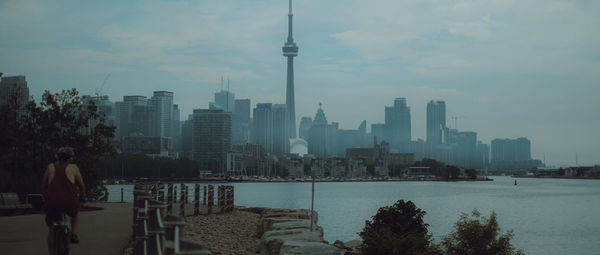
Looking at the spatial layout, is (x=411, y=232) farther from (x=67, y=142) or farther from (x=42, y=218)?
(x=67, y=142)

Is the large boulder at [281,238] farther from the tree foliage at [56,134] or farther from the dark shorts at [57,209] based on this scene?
the tree foliage at [56,134]

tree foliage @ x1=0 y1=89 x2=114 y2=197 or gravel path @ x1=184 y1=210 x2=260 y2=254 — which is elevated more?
tree foliage @ x1=0 y1=89 x2=114 y2=197

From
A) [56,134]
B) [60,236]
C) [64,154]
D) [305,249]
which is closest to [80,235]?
[305,249]

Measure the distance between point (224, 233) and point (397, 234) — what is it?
7642mm

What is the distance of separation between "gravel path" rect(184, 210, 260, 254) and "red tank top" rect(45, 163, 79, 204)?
7.81m

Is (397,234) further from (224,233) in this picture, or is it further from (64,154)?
(64,154)

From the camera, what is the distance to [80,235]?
55.1 feet

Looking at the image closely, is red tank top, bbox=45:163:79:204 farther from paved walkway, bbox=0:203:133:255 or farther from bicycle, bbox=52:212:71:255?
paved walkway, bbox=0:203:133:255

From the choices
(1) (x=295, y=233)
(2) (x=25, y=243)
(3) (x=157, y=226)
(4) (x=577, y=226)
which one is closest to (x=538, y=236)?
(4) (x=577, y=226)

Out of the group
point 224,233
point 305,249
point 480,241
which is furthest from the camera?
point 224,233

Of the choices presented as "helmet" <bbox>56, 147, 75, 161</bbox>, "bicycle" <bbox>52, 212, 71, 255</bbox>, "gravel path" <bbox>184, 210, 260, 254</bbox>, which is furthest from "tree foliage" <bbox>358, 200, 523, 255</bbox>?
"helmet" <bbox>56, 147, 75, 161</bbox>

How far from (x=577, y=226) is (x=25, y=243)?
5347 cm

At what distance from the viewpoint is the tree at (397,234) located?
17.3m

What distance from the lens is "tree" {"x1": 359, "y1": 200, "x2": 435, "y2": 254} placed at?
56.8 ft
